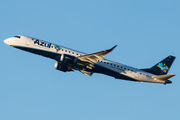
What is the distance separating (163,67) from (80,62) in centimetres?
1884

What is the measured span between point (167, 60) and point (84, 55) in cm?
1967

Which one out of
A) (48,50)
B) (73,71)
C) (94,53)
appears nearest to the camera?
(94,53)

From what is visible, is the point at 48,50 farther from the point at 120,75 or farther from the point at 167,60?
the point at 167,60

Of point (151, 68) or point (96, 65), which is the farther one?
point (151, 68)

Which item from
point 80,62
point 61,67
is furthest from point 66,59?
point 61,67

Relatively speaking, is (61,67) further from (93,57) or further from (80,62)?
(93,57)

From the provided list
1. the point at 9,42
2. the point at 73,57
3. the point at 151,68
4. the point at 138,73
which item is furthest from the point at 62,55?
the point at 151,68

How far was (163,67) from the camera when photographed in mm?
59250

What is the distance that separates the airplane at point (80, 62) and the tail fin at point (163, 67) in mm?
1441

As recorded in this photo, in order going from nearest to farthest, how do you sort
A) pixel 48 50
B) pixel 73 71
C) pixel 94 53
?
pixel 94 53, pixel 48 50, pixel 73 71

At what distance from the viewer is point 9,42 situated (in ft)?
182

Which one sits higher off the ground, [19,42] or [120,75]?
[19,42]

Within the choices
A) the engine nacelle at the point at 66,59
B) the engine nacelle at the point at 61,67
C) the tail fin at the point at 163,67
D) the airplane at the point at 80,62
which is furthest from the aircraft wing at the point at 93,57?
the tail fin at the point at 163,67

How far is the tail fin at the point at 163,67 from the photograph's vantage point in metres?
58.8
